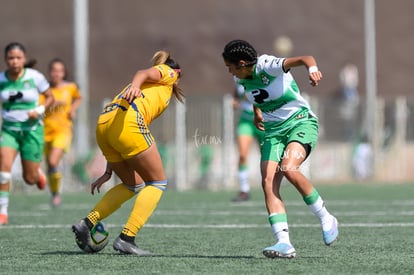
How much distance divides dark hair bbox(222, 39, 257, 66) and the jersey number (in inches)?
11.1

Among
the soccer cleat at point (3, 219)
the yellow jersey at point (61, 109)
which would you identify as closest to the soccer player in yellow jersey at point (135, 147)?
the soccer cleat at point (3, 219)

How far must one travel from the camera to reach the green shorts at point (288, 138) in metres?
8.54

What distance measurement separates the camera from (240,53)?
8.42 m

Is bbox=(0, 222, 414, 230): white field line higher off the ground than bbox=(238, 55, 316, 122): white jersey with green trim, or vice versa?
bbox=(238, 55, 316, 122): white jersey with green trim

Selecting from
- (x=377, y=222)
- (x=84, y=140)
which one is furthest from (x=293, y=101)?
(x=84, y=140)

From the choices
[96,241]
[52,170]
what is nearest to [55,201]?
[52,170]

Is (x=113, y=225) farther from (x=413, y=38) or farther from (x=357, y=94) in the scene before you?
(x=413, y=38)

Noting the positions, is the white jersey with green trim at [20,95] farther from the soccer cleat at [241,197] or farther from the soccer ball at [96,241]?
the soccer cleat at [241,197]

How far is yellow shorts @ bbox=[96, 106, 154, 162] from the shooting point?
27.8 ft

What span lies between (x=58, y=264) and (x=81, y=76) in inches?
623

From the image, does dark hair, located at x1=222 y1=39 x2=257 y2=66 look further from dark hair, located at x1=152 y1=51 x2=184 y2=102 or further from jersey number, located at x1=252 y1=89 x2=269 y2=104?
dark hair, located at x1=152 y1=51 x2=184 y2=102

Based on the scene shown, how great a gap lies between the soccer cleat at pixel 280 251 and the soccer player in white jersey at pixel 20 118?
199 inches

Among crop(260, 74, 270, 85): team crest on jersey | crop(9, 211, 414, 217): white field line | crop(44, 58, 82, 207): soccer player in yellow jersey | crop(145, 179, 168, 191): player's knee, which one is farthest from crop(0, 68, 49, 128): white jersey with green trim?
crop(260, 74, 270, 85): team crest on jersey

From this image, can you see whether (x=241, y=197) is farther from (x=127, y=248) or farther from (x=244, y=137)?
(x=127, y=248)
